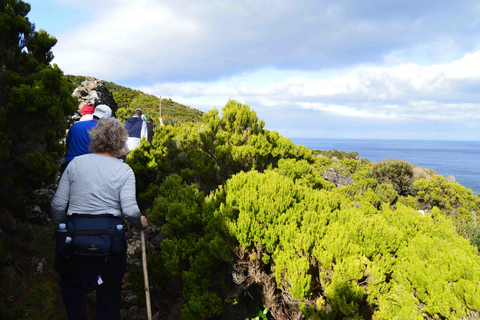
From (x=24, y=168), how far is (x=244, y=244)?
10.6 feet

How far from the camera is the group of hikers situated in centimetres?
208

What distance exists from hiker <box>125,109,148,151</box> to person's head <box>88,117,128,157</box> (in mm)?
5014

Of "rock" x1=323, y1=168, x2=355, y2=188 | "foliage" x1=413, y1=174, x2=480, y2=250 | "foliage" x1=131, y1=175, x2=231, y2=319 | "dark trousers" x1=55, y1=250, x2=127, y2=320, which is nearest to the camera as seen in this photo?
"dark trousers" x1=55, y1=250, x2=127, y2=320

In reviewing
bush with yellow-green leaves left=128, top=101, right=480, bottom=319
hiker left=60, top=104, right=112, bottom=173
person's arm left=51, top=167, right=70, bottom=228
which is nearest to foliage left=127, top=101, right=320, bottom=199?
bush with yellow-green leaves left=128, top=101, right=480, bottom=319

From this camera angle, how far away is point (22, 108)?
334 cm

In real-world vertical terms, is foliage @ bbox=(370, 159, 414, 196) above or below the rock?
above

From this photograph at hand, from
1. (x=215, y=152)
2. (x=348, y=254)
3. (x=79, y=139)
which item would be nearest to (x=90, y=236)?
(x=79, y=139)

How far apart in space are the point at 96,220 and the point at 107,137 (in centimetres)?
69

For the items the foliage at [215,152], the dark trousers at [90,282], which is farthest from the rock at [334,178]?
the dark trousers at [90,282]

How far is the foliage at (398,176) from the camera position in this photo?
49.3 ft

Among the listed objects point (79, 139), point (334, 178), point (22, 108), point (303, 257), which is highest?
point (22, 108)

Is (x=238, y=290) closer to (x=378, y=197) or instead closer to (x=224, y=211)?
(x=224, y=211)

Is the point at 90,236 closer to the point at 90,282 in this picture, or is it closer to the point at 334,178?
the point at 90,282

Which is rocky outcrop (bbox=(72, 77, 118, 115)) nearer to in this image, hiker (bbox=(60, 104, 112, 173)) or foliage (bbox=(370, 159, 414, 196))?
Result: hiker (bbox=(60, 104, 112, 173))
